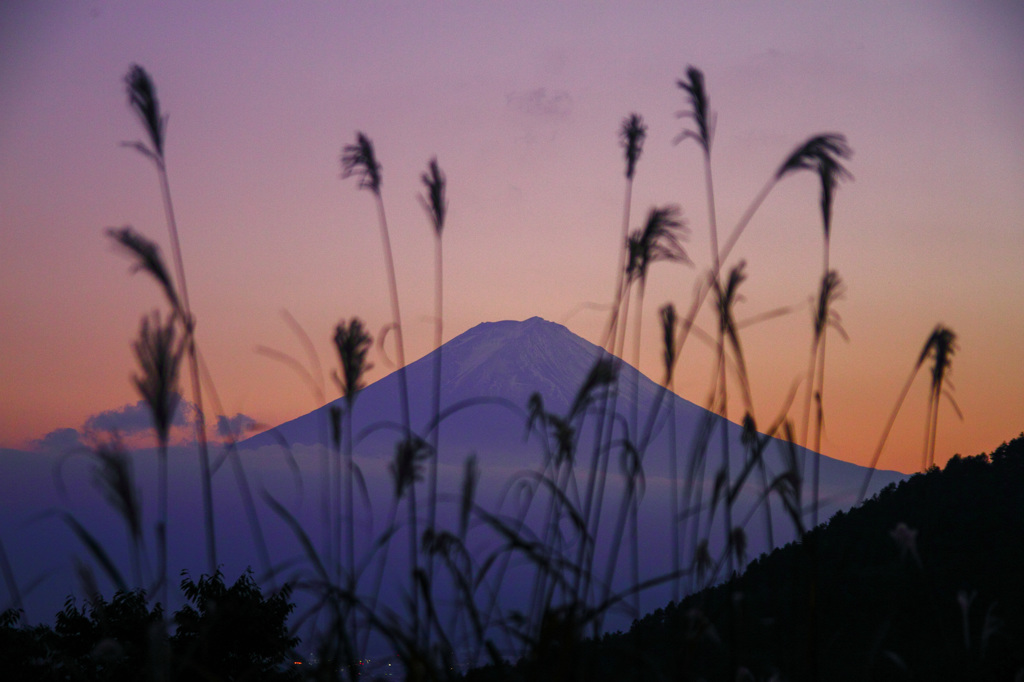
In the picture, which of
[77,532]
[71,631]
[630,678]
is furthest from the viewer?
[71,631]

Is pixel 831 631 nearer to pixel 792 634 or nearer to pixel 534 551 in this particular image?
pixel 792 634

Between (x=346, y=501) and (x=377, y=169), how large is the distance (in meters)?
1.05

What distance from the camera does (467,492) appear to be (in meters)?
1.48

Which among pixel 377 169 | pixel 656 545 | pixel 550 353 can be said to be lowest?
pixel 656 545

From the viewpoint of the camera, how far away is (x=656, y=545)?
362ft

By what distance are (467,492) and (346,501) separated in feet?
2.72

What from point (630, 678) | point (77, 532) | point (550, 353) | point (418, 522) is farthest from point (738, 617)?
point (550, 353)

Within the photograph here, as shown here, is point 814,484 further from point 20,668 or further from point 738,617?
point 20,668

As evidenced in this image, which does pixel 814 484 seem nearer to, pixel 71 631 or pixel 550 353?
pixel 71 631

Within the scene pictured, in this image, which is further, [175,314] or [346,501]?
[346,501]

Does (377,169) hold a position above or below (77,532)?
above

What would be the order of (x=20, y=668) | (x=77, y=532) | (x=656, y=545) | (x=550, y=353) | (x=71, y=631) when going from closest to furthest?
(x=77, y=532), (x=20, y=668), (x=71, y=631), (x=550, y=353), (x=656, y=545)

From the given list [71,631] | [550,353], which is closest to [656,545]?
[550,353]

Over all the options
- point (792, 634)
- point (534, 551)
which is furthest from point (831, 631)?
point (534, 551)
